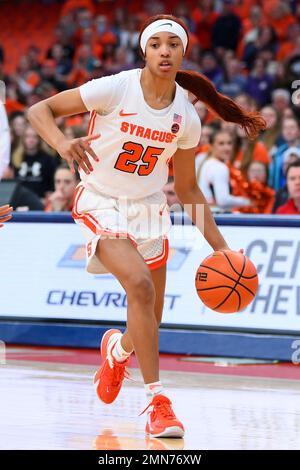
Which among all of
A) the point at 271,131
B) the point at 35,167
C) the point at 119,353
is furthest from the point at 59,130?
the point at 35,167

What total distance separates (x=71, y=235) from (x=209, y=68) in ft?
26.3

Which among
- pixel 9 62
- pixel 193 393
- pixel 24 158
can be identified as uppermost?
pixel 9 62

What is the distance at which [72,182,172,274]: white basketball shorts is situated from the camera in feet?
24.2

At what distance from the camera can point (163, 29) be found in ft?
24.3

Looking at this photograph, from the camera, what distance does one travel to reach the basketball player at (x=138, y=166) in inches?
279

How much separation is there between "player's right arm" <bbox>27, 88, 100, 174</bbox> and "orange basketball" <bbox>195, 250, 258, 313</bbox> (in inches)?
42.8

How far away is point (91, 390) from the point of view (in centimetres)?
908

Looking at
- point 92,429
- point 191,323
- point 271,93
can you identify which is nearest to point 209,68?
point 271,93

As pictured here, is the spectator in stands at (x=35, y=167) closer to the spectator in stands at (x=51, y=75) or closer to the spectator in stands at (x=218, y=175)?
the spectator in stands at (x=218, y=175)

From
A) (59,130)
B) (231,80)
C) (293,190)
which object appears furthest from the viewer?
(231,80)

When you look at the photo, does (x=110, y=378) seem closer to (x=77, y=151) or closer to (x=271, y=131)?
(x=77, y=151)

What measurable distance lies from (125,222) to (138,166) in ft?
1.21

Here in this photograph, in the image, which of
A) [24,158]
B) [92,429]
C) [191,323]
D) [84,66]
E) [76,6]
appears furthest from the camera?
[76,6]

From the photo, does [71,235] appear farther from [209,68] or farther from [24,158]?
[209,68]
